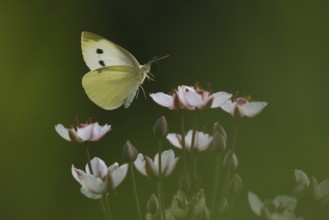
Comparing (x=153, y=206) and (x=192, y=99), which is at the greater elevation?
(x=192, y=99)

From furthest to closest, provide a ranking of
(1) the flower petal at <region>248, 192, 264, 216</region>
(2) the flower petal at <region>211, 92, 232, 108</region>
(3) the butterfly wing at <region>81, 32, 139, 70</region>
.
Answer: (3) the butterfly wing at <region>81, 32, 139, 70</region>, (2) the flower petal at <region>211, 92, 232, 108</region>, (1) the flower petal at <region>248, 192, 264, 216</region>

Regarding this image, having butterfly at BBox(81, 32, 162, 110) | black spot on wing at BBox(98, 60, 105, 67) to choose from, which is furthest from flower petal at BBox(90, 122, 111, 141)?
black spot on wing at BBox(98, 60, 105, 67)

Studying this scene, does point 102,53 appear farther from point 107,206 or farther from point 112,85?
point 107,206

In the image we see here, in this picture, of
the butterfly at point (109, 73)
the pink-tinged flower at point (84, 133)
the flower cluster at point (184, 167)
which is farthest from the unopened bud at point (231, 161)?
the butterfly at point (109, 73)

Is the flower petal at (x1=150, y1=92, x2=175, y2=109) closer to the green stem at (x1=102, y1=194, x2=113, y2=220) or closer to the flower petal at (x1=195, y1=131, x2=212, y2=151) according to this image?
the flower petal at (x1=195, y1=131, x2=212, y2=151)

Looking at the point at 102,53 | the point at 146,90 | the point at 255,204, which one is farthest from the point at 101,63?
the point at 255,204

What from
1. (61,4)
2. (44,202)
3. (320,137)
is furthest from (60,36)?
(320,137)

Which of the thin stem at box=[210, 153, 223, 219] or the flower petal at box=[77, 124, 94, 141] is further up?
the flower petal at box=[77, 124, 94, 141]
